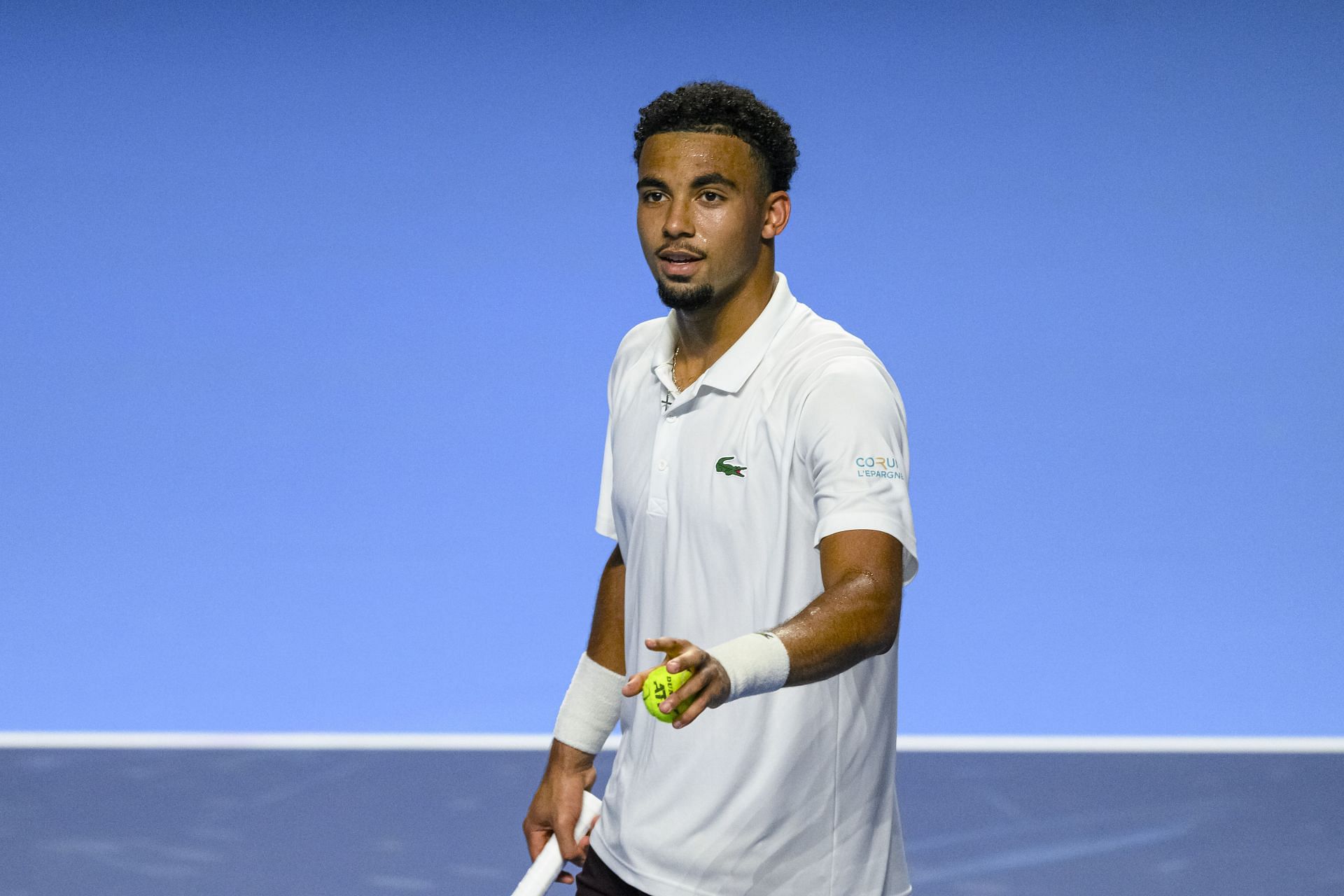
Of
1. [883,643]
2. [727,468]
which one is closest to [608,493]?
[727,468]

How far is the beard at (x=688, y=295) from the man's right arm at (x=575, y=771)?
1.26ft

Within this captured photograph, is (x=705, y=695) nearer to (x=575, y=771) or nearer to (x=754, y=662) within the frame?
(x=754, y=662)

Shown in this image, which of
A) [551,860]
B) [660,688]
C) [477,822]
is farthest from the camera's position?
[477,822]

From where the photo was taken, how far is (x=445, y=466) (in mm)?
Result: 5605

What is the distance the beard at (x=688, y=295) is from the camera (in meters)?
1.86

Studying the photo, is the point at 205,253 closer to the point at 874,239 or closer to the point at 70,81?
the point at 70,81

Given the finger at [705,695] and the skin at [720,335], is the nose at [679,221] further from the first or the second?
the finger at [705,695]

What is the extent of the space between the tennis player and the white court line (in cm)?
356

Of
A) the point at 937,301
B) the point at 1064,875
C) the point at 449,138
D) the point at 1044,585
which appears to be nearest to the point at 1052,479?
the point at 1044,585

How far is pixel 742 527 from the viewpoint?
70.7 inches

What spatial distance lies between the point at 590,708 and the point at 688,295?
56cm

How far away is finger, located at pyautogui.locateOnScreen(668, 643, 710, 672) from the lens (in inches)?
54.0

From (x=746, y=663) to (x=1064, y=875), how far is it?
2.81 metres

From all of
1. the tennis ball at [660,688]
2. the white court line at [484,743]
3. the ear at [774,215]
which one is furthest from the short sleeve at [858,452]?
the white court line at [484,743]
